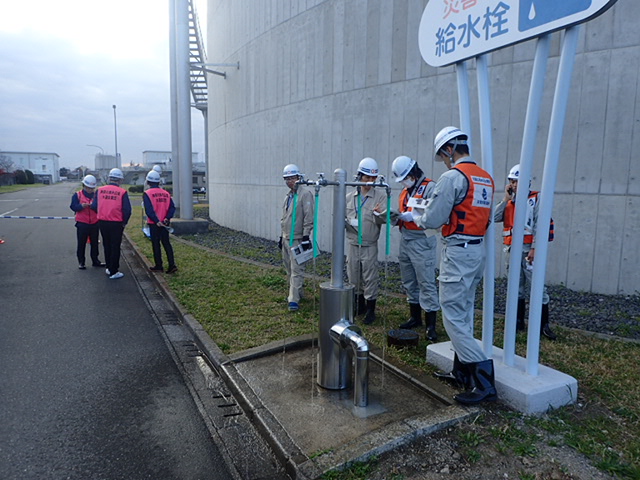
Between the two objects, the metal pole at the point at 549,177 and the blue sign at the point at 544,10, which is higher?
the blue sign at the point at 544,10

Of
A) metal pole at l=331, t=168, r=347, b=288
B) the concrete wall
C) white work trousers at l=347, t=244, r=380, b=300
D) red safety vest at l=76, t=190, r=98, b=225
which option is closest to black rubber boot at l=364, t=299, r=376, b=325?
white work trousers at l=347, t=244, r=380, b=300

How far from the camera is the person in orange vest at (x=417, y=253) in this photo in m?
4.96

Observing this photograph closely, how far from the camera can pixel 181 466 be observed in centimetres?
314

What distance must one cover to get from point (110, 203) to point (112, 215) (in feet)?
0.73

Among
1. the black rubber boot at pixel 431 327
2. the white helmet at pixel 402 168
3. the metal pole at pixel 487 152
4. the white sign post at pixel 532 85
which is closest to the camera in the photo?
the white sign post at pixel 532 85

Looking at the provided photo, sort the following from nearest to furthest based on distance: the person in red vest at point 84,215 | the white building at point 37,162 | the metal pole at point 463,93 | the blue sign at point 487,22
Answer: the blue sign at point 487,22 → the metal pole at point 463,93 → the person in red vest at point 84,215 → the white building at point 37,162

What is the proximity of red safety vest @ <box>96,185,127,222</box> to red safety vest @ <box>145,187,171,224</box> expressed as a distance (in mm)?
510

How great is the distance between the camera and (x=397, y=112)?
8.71 meters

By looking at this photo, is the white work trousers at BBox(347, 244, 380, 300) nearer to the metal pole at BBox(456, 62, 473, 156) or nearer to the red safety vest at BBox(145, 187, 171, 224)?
the metal pole at BBox(456, 62, 473, 156)

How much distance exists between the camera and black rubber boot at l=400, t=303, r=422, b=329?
5492mm

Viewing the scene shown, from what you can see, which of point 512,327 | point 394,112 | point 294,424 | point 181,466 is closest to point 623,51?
point 394,112

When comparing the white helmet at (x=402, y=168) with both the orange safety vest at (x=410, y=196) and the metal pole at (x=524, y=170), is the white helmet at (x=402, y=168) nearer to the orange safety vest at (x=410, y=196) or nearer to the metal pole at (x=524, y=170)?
the orange safety vest at (x=410, y=196)

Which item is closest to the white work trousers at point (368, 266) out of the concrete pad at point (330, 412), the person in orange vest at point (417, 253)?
the person in orange vest at point (417, 253)

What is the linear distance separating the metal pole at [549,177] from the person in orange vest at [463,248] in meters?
0.40
